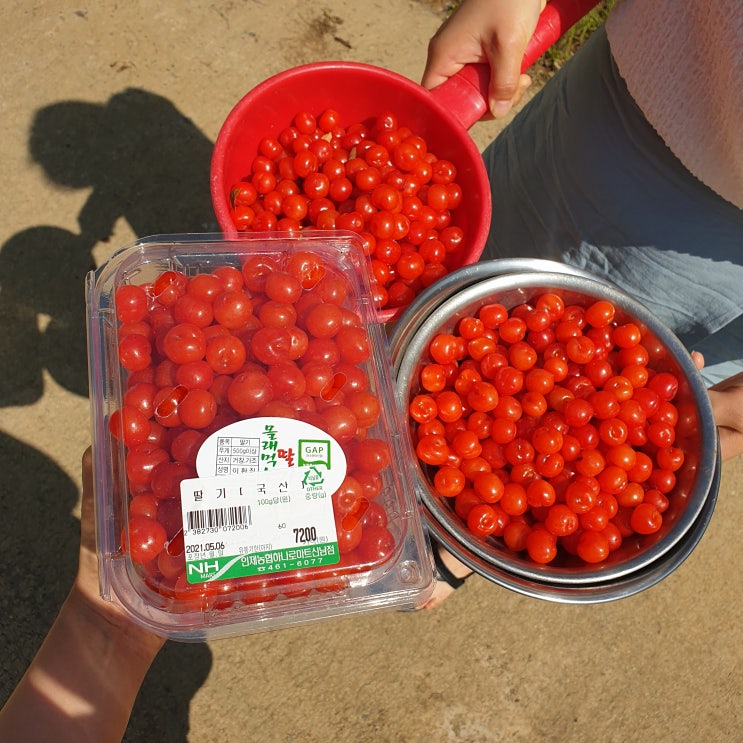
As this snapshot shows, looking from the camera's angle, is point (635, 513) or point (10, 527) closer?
point (635, 513)

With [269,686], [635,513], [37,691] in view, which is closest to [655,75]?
[635,513]

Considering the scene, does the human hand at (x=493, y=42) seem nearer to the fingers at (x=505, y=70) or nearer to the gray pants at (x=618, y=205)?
→ the fingers at (x=505, y=70)

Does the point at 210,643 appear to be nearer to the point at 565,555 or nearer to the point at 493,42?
the point at 565,555

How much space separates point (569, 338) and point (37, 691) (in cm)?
131

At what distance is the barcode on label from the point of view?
1.01 m

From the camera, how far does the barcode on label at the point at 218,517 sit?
1014 mm

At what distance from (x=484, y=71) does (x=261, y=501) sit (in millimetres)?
1273

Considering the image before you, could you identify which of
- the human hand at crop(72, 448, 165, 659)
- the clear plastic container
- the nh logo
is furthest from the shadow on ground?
the nh logo

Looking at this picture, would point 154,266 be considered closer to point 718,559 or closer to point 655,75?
point 655,75

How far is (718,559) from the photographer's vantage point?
248cm

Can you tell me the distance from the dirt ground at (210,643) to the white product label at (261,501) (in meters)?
1.27

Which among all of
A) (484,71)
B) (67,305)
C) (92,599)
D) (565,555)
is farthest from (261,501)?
(67,305)

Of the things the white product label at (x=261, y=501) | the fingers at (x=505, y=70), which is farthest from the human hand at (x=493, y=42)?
the white product label at (x=261, y=501)

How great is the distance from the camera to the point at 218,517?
1024mm
